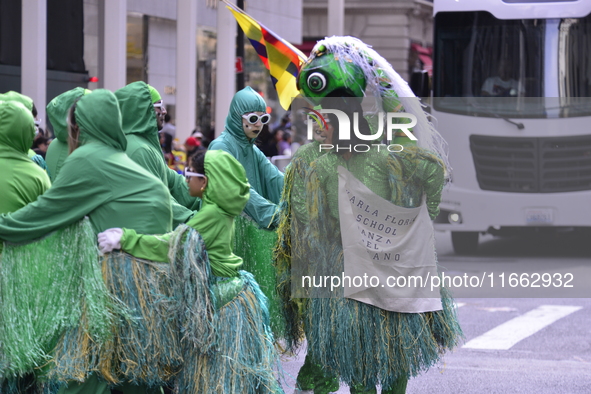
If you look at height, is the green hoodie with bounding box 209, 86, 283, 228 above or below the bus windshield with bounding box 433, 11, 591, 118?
below

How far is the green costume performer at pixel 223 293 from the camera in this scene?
15.7 feet

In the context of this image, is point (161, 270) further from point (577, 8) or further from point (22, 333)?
point (577, 8)

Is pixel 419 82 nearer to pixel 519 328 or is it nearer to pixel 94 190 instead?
pixel 519 328

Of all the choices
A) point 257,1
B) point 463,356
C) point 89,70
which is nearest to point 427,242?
point 463,356

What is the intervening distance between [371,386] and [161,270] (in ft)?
4.20

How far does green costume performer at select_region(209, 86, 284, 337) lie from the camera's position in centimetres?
677

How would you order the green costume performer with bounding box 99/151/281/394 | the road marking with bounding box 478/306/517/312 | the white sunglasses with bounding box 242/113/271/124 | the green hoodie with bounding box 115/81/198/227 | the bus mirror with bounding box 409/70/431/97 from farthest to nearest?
1. the bus mirror with bounding box 409/70/431/97
2. the road marking with bounding box 478/306/517/312
3. the white sunglasses with bounding box 242/113/271/124
4. the green hoodie with bounding box 115/81/198/227
5. the green costume performer with bounding box 99/151/281/394

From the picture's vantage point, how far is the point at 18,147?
5.20 metres

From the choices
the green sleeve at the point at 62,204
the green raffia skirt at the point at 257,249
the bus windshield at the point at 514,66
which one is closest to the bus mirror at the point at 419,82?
the bus windshield at the point at 514,66

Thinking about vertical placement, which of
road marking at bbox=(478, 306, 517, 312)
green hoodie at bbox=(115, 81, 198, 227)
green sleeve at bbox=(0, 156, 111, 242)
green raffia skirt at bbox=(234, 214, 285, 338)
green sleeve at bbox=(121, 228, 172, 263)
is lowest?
road marking at bbox=(478, 306, 517, 312)

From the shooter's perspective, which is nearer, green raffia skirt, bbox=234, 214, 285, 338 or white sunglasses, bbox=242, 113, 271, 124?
green raffia skirt, bbox=234, 214, 285, 338

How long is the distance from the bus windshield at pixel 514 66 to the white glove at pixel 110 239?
9.26 m

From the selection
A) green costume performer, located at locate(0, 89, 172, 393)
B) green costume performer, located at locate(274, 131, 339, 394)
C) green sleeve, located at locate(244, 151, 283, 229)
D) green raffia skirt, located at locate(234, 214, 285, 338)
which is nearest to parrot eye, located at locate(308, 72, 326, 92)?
green costume performer, located at locate(274, 131, 339, 394)

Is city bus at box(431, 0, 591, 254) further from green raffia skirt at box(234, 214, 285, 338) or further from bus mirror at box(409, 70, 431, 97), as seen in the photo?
green raffia skirt at box(234, 214, 285, 338)
